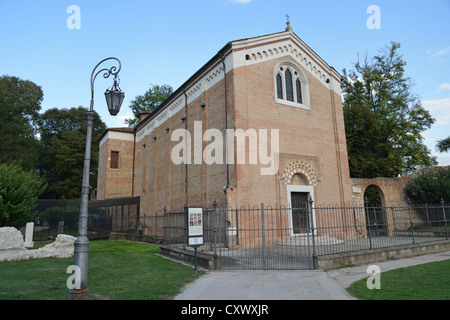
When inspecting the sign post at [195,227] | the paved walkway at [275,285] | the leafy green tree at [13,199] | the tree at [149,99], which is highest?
the tree at [149,99]

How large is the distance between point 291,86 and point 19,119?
30.0 metres

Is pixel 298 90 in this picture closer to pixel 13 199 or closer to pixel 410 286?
pixel 410 286

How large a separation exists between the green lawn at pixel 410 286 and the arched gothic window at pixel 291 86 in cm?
1039

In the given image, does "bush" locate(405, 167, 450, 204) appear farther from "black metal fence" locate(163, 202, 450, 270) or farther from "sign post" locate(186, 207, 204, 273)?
"sign post" locate(186, 207, 204, 273)

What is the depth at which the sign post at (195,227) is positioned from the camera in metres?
8.33

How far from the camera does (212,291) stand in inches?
238

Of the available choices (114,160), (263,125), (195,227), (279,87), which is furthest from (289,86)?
(114,160)

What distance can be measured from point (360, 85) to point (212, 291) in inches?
1125

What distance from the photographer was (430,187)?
19375mm

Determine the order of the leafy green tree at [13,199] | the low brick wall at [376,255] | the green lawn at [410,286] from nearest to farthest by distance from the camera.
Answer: the green lawn at [410,286], the low brick wall at [376,255], the leafy green tree at [13,199]

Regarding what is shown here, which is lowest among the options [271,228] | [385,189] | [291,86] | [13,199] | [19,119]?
[271,228]

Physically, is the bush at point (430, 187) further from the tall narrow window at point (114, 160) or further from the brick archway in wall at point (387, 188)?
the tall narrow window at point (114, 160)
